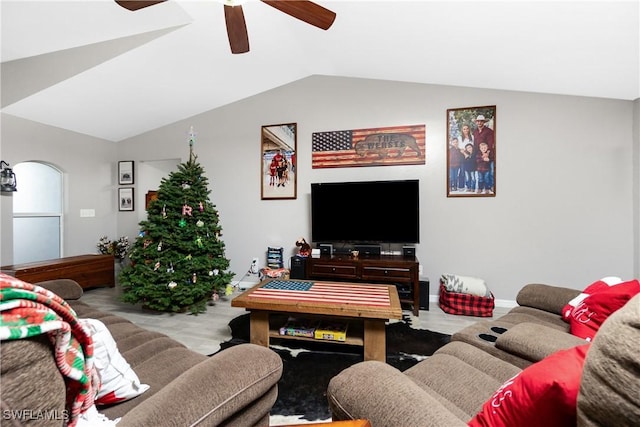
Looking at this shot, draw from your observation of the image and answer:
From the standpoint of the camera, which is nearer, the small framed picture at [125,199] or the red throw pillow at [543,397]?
the red throw pillow at [543,397]

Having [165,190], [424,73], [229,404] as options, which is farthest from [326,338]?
[424,73]

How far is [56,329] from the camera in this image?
0.51 metres

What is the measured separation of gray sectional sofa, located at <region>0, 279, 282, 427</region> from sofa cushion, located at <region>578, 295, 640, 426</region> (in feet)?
2.83

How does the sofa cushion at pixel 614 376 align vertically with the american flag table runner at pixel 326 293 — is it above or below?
above

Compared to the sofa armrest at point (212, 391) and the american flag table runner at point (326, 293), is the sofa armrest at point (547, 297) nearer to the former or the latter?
the american flag table runner at point (326, 293)

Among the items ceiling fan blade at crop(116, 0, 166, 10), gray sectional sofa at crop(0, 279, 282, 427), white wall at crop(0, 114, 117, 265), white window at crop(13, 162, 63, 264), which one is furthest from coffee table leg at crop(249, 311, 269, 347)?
white window at crop(13, 162, 63, 264)

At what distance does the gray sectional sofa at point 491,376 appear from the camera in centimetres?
44

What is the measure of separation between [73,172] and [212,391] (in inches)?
186

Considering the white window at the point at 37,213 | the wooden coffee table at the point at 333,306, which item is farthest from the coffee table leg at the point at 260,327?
the white window at the point at 37,213

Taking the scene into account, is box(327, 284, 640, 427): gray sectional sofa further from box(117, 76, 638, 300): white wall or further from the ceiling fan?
the ceiling fan

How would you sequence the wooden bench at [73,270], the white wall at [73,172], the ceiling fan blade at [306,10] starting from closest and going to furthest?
the ceiling fan blade at [306,10]
the wooden bench at [73,270]
the white wall at [73,172]

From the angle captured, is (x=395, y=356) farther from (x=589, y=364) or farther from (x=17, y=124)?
(x=17, y=124)

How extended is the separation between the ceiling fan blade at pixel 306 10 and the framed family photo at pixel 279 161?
6.33 feet

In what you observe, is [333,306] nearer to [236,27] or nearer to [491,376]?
[491,376]
